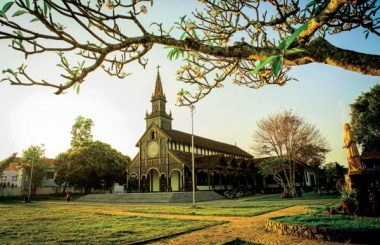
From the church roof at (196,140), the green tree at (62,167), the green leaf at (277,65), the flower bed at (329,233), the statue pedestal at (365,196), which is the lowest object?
the flower bed at (329,233)

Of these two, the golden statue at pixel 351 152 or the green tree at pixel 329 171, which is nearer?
the golden statue at pixel 351 152

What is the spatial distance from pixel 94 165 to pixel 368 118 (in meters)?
40.7

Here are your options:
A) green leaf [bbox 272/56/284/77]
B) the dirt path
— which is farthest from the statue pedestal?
green leaf [bbox 272/56/284/77]

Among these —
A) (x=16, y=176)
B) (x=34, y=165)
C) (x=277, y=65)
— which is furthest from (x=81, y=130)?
(x=277, y=65)

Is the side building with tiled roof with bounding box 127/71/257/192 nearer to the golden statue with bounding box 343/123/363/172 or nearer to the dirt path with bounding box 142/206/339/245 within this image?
the golden statue with bounding box 343/123/363/172

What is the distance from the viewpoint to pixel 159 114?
41938 mm

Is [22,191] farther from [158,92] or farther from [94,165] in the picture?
[158,92]

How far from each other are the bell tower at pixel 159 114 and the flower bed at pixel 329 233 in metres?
33.8

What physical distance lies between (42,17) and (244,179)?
47.6 meters

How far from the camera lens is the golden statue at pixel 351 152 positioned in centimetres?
1252

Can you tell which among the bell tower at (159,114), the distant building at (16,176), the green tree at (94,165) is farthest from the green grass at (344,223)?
the distant building at (16,176)

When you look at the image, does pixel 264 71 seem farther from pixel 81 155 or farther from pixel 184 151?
pixel 81 155

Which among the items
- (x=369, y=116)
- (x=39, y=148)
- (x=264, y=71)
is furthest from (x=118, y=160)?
(x=264, y=71)

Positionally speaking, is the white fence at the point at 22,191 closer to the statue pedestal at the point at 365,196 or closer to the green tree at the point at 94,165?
the green tree at the point at 94,165
